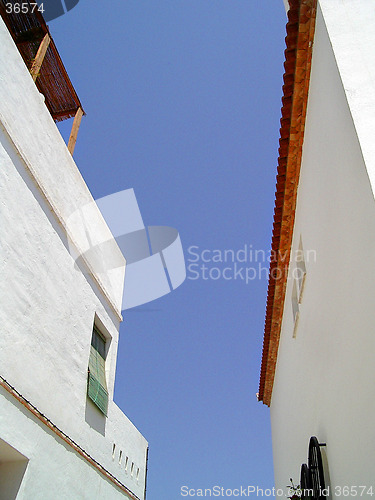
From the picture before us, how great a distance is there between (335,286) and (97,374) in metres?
3.53

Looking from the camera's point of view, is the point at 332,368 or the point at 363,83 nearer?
the point at 363,83

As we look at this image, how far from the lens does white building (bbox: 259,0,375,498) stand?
335cm

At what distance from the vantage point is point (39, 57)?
6.57 metres

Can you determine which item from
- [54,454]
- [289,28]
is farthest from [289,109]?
[54,454]

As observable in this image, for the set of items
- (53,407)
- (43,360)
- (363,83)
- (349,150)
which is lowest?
(53,407)

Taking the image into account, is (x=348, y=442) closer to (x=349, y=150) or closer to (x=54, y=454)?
(x=349, y=150)

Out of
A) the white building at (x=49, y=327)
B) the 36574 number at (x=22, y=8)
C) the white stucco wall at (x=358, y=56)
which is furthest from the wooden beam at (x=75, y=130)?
the white stucco wall at (x=358, y=56)

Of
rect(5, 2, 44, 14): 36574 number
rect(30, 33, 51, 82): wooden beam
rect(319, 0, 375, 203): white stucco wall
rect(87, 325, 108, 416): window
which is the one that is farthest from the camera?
rect(5, 2, 44, 14): 36574 number

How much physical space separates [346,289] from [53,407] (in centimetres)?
315

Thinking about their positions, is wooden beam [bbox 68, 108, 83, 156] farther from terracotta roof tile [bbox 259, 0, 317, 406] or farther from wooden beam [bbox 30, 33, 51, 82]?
terracotta roof tile [bbox 259, 0, 317, 406]

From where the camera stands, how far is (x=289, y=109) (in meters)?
5.39

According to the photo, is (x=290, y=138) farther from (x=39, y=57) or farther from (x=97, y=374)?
(x=97, y=374)

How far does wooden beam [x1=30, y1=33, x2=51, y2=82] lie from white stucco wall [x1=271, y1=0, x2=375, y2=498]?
3874 mm

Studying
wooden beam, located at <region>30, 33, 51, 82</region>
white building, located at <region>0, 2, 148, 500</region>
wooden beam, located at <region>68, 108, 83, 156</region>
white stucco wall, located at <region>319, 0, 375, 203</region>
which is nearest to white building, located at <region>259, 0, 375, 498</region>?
white stucco wall, located at <region>319, 0, 375, 203</region>
